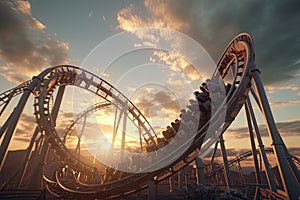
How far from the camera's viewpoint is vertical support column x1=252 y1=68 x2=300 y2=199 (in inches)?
139

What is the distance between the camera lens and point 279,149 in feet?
12.6

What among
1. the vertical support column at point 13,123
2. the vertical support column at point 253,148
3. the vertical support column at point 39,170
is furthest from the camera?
the vertical support column at point 39,170

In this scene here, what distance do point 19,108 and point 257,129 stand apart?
10.1 metres

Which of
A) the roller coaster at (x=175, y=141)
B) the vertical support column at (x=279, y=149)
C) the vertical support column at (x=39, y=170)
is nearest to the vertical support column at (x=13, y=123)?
the roller coaster at (x=175, y=141)

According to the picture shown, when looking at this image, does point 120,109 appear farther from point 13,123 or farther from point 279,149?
point 279,149

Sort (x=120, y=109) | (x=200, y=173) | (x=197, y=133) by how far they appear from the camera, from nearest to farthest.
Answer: (x=197, y=133)
(x=200, y=173)
(x=120, y=109)

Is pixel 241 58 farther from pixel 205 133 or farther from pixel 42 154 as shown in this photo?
pixel 42 154

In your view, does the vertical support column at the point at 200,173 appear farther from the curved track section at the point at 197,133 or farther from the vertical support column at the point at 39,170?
the vertical support column at the point at 39,170

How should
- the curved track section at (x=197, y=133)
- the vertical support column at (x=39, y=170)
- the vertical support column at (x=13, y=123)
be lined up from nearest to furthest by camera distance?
the curved track section at (x=197, y=133) → the vertical support column at (x=13, y=123) → the vertical support column at (x=39, y=170)

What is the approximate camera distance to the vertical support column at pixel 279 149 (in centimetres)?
353

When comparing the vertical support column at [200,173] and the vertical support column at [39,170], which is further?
the vertical support column at [39,170]

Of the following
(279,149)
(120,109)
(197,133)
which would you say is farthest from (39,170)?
(279,149)

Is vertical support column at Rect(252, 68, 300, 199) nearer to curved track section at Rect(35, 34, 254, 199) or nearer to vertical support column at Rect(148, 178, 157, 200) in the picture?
curved track section at Rect(35, 34, 254, 199)

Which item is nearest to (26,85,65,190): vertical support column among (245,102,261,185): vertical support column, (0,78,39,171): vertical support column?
(0,78,39,171): vertical support column
